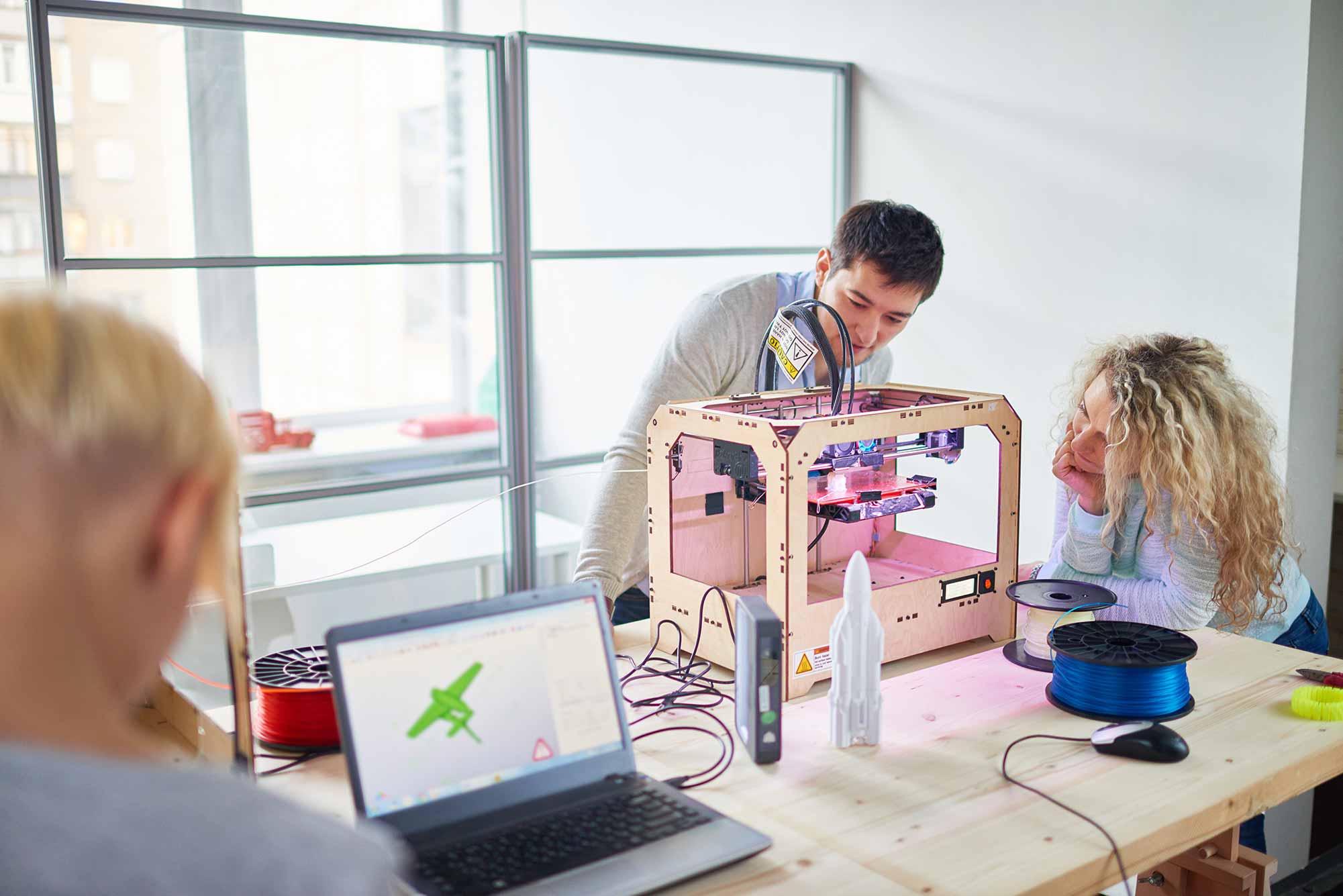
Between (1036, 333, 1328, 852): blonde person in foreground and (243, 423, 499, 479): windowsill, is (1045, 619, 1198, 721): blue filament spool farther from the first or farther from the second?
(243, 423, 499, 479): windowsill

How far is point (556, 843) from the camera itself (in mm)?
1119

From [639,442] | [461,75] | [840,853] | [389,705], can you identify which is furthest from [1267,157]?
[461,75]

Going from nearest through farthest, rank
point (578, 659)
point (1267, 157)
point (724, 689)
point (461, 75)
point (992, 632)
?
point (578, 659) < point (724, 689) < point (992, 632) < point (1267, 157) < point (461, 75)

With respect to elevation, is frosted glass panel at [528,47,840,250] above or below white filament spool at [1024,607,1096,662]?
above

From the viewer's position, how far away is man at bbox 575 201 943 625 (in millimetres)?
A: 1882

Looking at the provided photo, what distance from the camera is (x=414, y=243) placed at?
16.4ft

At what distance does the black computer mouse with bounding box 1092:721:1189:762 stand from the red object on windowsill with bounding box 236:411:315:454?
8.57 ft

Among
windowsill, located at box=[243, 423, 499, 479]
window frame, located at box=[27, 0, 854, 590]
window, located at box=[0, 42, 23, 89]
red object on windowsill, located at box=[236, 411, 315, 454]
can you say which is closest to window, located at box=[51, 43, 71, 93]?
window, located at box=[0, 42, 23, 89]

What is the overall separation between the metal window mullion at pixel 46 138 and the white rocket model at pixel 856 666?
176 cm

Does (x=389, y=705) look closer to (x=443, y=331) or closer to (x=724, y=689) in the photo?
(x=724, y=689)

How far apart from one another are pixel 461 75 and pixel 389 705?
4121 mm

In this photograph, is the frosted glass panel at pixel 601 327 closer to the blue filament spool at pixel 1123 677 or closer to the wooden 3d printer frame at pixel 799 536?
the wooden 3d printer frame at pixel 799 536

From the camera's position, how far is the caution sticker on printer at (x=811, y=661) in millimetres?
1562

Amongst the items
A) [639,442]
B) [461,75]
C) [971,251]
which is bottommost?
[639,442]
